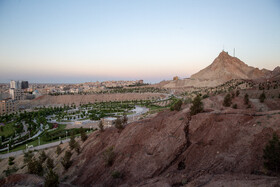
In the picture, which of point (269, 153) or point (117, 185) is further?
point (117, 185)

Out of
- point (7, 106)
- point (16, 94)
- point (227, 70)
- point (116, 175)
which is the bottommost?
point (7, 106)

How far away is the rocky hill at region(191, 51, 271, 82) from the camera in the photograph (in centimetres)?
9975

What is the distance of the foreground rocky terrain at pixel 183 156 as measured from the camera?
8695mm

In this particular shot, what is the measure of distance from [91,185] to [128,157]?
9.64 feet

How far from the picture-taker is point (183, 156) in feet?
36.2

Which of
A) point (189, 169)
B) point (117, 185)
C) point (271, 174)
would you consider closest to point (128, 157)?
point (117, 185)

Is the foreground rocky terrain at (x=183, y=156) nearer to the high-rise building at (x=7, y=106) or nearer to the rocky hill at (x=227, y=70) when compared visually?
the high-rise building at (x=7, y=106)

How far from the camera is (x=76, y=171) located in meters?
13.8

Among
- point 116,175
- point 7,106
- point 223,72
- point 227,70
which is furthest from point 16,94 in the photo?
point 227,70

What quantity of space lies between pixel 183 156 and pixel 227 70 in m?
108

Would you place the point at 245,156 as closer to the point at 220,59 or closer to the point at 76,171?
the point at 76,171

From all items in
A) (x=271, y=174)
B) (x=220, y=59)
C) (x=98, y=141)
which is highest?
(x=220, y=59)

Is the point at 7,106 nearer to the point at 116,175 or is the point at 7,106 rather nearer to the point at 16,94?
the point at 16,94

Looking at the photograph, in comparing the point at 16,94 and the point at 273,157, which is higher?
the point at 273,157
